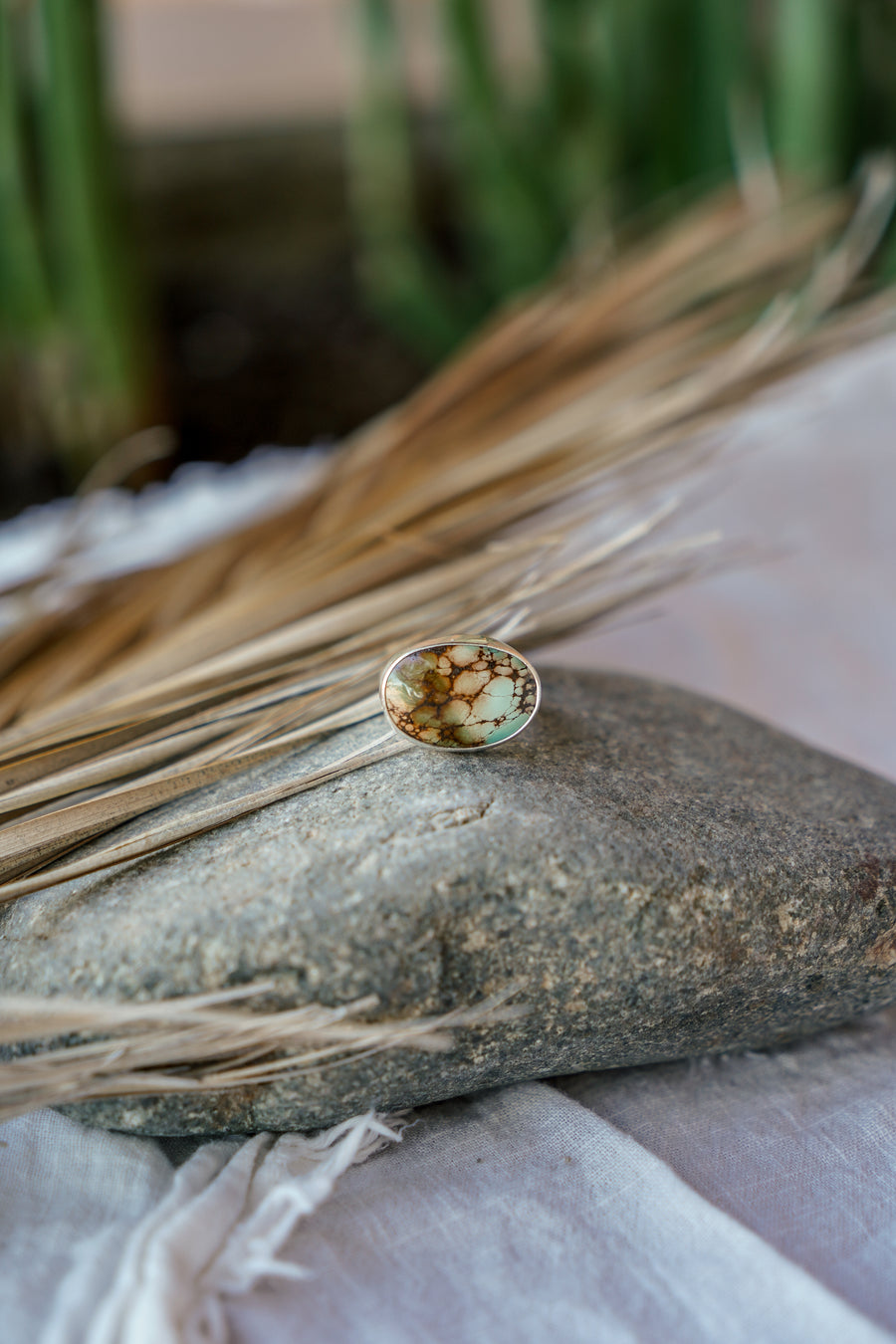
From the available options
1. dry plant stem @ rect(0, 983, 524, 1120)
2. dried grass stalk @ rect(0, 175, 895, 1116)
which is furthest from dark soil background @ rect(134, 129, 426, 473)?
dry plant stem @ rect(0, 983, 524, 1120)

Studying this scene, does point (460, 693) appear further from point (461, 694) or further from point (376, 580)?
point (376, 580)

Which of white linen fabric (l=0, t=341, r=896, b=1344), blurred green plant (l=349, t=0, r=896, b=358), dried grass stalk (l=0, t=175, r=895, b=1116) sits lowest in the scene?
white linen fabric (l=0, t=341, r=896, b=1344)

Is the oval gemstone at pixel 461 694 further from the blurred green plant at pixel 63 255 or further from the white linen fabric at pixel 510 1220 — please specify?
the blurred green plant at pixel 63 255

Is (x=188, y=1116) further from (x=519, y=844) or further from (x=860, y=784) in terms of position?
(x=860, y=784)

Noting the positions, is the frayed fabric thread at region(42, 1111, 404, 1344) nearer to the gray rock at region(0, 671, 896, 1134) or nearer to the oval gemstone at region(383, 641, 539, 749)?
the gray rock at region(0, 671, 896, 1134)

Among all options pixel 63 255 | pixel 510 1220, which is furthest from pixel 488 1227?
pixel 63 255

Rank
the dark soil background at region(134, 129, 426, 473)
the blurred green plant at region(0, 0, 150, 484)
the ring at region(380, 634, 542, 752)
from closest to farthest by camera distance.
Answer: the ring at region(380, 634, 542, 752), the blurred green plant at region(0, 0, 150, 484), the dark soil background at region(134, 129, 426, 473)
